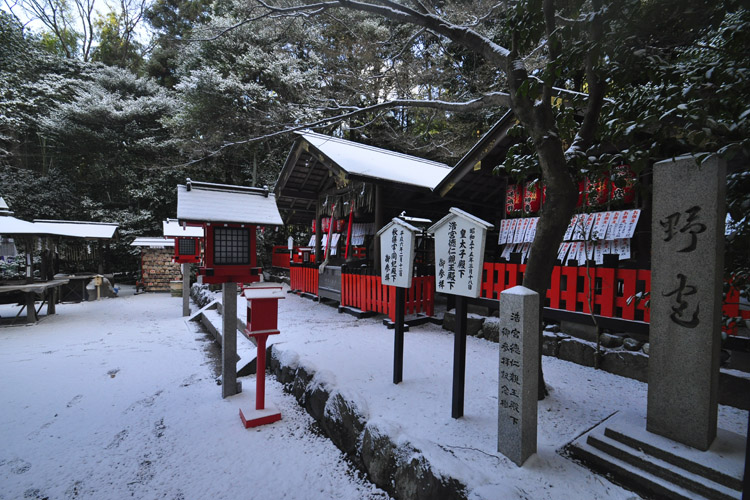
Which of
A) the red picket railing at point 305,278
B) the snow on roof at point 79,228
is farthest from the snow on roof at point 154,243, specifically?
the red picket railing at point 305,278

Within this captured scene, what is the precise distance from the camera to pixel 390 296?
770cm

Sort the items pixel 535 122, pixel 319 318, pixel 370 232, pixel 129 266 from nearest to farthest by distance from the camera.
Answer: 1. pixel 535 122
2. pixel 319 318
3. pixel 370 232
4. pixel 129 266

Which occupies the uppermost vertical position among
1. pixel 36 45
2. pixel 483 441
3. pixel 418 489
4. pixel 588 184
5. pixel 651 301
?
pixel 36 45

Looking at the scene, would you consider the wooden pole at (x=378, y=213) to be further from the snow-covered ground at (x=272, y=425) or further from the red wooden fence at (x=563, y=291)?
the snow-covered ground at (x=272, y=425)

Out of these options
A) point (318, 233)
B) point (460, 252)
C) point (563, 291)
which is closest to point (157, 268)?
point (318, 233)

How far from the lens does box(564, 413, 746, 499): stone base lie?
7.38 ft

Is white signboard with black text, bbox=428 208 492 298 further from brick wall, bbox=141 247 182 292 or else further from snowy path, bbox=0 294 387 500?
brick wall, bbox=141 247 182 292

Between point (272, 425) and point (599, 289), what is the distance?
18.4ft

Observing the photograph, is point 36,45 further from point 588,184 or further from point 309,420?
point 588,184

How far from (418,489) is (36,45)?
1176 inches

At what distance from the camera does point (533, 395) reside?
267 cm

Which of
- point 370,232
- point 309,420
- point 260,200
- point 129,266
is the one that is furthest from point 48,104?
point 309,420

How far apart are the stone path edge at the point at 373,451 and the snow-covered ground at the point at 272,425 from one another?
0.27ft

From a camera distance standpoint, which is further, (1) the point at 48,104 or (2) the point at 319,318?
(1) the point at 48,104
